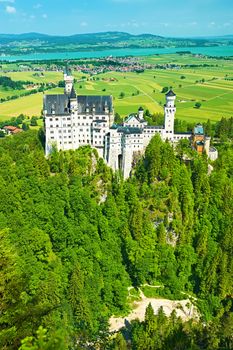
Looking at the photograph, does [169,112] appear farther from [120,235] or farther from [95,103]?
[120,235]

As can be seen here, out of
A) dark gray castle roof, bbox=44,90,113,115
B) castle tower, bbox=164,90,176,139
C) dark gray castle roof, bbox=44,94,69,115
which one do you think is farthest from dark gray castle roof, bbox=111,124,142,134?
dark gray castle roof, bbox=44,94,69,115

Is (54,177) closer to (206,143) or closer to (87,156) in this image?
(87,156)

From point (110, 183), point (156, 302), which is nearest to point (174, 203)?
point (110, 183)

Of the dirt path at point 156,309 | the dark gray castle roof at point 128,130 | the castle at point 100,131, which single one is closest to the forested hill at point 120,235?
the dirt path at point 156,309

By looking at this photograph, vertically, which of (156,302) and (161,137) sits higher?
(161,137)

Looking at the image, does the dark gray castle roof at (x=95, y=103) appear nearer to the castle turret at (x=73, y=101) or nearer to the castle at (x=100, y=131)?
the castle at (x=100, y=131)

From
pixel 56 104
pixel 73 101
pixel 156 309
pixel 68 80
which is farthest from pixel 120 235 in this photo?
pixel 68 80

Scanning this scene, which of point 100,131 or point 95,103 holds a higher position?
point 95,103
